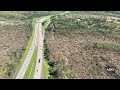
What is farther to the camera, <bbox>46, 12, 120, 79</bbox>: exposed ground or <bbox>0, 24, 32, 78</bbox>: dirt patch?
<bbox>0, 24, 32, 78</bbox>: dirt patch

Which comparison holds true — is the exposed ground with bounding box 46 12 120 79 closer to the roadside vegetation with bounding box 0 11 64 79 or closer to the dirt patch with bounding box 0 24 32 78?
the roadside vegetation with bounding box 0 11 64 79

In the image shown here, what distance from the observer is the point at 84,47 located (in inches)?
485

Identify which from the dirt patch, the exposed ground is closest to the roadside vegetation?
the dirt patch

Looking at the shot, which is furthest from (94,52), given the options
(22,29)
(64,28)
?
(22,29)

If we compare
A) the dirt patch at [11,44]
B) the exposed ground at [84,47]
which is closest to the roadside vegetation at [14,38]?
the dirt patch at [11,44]

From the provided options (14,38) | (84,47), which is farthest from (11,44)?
(84,47)

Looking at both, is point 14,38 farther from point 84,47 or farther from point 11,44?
point 84,47

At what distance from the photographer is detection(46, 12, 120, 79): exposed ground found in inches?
365

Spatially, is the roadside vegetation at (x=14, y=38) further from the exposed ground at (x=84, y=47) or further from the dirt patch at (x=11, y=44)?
the exposed ground at (x=84, y=47)

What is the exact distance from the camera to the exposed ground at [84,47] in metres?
9.27

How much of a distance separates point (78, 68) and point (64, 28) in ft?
17.9
